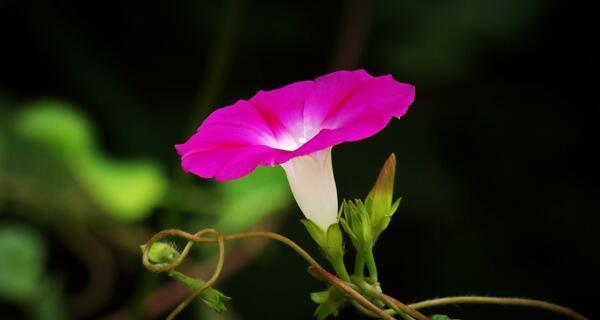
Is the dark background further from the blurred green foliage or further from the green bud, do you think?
the green bud

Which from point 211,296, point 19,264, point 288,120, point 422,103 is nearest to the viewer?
point 211,296

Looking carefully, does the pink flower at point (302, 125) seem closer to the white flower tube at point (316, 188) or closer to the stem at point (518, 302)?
the white flower tube at point (316, 188)

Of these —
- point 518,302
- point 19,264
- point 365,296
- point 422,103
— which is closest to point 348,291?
point 365,296

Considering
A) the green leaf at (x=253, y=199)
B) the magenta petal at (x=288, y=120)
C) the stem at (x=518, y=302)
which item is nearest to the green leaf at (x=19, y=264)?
the green leaf at (x=253, y=199)

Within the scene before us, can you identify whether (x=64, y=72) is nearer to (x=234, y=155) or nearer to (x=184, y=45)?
(x=184, y=45)

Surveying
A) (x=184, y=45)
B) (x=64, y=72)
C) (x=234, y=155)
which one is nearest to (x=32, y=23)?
(x=64, y=72)

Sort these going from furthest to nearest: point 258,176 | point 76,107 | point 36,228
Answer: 1. point 76,107
2. point 36,228
3. point 258,176

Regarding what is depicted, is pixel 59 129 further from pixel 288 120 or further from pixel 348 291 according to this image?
pixel 348 291
